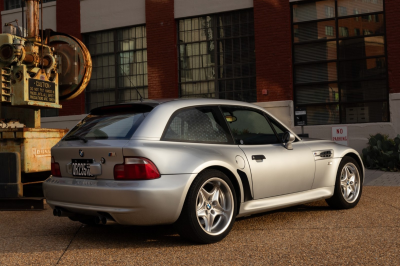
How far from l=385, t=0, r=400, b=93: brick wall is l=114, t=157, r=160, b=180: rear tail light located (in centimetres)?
993

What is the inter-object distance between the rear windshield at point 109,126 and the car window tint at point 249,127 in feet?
3.67

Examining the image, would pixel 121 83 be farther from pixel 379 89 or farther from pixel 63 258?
pixel 63 258

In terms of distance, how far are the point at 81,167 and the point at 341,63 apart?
10155 mm

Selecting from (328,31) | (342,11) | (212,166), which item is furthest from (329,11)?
(212,166)

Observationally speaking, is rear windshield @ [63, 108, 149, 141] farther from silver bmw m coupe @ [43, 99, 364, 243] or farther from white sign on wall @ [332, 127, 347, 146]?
white sign on wall @ [332, 127, 347, 146]

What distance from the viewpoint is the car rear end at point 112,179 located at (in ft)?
14.1

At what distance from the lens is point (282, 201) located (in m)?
5.41

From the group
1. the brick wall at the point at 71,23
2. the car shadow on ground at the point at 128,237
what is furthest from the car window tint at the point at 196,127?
the brick wall at the point at 71,23

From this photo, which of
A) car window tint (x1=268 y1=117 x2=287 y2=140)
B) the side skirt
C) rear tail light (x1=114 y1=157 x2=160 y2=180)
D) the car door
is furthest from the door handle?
rear tail light (x1=114 y1=157 x2=160 y2=180)

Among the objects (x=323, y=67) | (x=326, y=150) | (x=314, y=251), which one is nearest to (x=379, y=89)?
(x=323, y=67)

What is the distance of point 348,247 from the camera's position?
4.29 meters

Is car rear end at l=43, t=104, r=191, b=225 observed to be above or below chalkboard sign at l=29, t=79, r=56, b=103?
below

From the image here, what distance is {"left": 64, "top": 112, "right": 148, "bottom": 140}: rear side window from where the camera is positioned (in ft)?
15.3

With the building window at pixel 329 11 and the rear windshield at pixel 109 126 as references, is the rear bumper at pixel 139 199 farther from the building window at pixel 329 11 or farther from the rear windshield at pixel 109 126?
the building window at pixel 329 11
